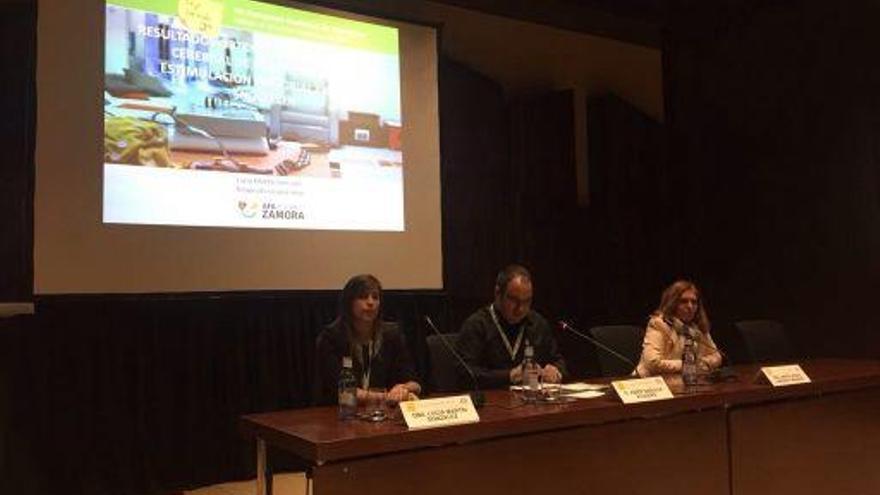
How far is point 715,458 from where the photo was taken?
2.33 metres

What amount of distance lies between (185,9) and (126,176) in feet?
2.63

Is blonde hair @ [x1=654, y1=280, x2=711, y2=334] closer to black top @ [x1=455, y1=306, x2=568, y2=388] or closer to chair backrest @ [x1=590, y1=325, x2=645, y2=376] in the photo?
chair backrest @ [x1=590, y1=325, x2=645, y2=376]

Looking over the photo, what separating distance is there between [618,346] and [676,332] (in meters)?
0.31

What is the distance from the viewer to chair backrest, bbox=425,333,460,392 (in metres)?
2.84

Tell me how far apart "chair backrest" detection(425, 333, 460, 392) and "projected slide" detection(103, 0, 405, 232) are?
3.98ft

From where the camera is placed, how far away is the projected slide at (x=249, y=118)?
11.1 ft

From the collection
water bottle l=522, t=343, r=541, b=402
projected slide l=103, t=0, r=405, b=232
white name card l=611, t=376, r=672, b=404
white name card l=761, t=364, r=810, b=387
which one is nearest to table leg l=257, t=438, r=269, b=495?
water bottle l=522, t=343, r=541, b=402

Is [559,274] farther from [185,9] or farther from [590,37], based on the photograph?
[185,9]

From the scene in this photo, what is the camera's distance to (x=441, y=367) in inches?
112

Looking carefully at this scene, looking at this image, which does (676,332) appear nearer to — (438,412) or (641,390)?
(641,390)

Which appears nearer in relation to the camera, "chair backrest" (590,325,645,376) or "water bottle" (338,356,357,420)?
"water bottle" (338,356,357,420)

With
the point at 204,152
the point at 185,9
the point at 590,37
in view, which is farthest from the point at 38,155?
the point at 590,37

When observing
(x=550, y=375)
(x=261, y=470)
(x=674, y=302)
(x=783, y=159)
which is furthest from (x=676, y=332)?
(x=783, y=159)

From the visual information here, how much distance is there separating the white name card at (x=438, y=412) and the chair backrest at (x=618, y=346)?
4.34 feet
